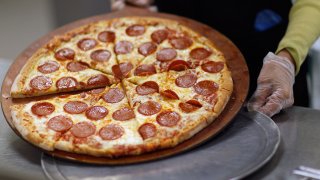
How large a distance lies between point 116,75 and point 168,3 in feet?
2.58

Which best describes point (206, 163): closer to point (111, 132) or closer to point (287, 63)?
point (111, 132)

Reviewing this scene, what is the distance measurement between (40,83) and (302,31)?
113 centimetres

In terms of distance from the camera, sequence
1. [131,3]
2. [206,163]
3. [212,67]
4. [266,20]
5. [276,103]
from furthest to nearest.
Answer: [131,3] → [266,20] → [212,67] → [276,103] → [206,163]

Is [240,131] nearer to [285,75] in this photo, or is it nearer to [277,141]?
[277,141]

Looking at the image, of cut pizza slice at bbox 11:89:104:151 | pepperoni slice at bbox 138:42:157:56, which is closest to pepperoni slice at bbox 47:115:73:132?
cut pizza slice at bbox 11:89:104:151

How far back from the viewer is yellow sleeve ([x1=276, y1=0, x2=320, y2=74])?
2096 millimetres

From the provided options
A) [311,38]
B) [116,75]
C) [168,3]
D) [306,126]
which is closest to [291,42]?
[311,38]

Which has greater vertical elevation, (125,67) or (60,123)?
(125,67)

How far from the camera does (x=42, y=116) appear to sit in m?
1.95

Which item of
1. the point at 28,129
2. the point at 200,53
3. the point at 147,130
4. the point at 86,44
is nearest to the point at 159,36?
the point at 200,53

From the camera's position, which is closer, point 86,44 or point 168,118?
point 168,118

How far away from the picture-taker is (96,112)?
6.49ft

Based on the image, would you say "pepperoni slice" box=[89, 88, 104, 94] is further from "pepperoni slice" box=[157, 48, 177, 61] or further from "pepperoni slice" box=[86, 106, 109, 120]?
"pepperoni slice" box=[157, 48, 177, 61]

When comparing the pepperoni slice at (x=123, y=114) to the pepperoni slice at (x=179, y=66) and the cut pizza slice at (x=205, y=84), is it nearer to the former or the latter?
the cut pizza slice at (x=205, y=84)
